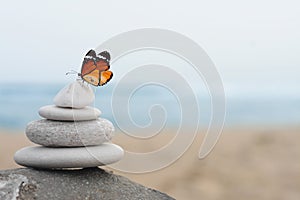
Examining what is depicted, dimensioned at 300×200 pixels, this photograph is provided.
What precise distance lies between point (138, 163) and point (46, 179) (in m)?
0.70

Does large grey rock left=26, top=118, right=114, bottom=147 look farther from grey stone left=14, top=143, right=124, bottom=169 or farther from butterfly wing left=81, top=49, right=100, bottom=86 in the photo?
butterfly wing left=81, top=49, right=100, bottom=86

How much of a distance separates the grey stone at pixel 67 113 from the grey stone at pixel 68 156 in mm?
227

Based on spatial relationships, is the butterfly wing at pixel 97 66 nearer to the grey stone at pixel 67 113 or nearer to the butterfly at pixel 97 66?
the butterfly at pixel 97 66

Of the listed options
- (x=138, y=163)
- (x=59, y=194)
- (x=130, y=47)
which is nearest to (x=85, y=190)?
(x=59, y=194)

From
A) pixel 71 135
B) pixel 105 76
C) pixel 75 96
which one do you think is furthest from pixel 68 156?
pixel 105 76

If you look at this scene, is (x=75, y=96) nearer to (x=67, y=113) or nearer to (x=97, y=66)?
(x=67, y=113)

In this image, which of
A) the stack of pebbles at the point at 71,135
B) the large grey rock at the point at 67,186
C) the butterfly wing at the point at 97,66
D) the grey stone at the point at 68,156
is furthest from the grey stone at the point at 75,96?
the large grey rock at the point at 67,186

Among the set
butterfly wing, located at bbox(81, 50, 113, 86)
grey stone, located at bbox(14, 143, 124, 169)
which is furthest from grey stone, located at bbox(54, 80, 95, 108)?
grey stone, located at bbox(14, 143, 124, 169)

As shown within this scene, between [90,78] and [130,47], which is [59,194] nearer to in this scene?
[90,78]

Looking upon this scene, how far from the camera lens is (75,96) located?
4.01 meters

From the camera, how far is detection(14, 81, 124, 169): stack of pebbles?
392 centimetres

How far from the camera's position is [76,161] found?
154 inches

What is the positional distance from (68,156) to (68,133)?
17 centimetres

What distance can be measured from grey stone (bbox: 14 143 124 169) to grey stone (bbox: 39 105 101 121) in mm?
227
